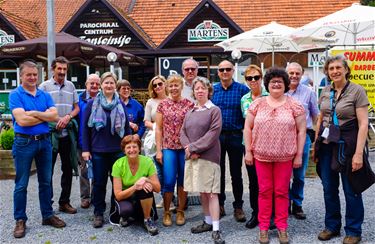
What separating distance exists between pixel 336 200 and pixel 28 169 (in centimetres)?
328

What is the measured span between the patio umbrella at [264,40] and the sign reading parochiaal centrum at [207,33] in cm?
576

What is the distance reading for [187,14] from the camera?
2048 cm

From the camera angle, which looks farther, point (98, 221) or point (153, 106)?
point (153, 106)

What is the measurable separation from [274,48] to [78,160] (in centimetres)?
849

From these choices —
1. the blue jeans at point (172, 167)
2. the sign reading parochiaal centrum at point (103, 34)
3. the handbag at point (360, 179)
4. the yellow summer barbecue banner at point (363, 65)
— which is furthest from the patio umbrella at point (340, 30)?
the sign reading parochiaal centrum at point (103, 34)

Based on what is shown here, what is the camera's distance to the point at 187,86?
5.39 meters

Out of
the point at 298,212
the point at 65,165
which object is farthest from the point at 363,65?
the point at 65,165

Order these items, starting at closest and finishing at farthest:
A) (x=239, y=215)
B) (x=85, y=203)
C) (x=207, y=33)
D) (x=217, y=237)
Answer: (x=217, y=237), (x=239, y=215), (x=85, y=203), (x=207, y=33)

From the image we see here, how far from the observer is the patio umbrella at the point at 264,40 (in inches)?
435

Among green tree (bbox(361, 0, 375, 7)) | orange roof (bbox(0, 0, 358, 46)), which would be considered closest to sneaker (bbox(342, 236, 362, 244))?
orange roof (bbox(0, 0, 358, 46))

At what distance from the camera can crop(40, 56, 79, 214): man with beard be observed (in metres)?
5.35

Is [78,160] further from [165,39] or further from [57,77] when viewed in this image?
[165,39]

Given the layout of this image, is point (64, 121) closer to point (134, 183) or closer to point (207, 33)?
point (134, 183)

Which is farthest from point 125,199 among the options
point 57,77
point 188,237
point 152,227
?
point 57,77
